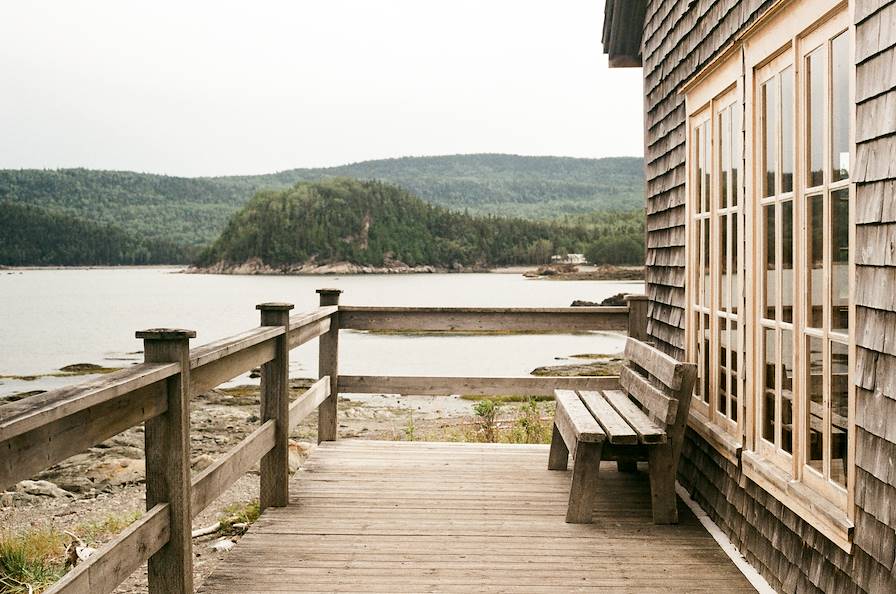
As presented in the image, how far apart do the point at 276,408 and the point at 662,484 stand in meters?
2.06

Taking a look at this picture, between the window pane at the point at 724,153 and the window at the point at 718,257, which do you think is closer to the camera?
the window at the point at 718,257

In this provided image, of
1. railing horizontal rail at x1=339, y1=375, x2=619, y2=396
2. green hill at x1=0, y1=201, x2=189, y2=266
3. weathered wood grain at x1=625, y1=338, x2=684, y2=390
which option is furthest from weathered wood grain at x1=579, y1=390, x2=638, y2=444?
green hill at x1=0, y1=201, x2=189, y2=266

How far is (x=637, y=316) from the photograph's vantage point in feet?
19.0

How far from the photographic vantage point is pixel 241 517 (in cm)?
536

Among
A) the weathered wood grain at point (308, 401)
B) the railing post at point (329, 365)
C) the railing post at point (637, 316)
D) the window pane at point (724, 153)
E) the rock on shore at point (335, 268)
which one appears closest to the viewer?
the window pane at point (724, 153)

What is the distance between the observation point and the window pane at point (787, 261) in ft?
10.5

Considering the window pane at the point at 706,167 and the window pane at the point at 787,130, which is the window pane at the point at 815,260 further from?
the window pane at the point at 706,167

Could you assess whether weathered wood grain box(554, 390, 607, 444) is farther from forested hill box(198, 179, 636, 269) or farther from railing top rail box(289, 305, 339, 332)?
forested hill box(198, 179, 636, 269)

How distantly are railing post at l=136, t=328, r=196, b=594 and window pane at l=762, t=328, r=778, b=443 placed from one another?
91.3 inches

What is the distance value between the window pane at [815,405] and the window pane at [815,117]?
23.7 inches

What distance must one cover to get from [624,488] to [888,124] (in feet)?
9.86

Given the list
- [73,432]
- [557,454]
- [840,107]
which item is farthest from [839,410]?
[557,454]

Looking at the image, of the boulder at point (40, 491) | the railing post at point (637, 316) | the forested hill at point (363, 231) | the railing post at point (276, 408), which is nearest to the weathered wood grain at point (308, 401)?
the railing post at point (276, 408)

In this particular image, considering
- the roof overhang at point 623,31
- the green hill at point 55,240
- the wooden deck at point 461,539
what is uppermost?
the green hill at point 55,240
